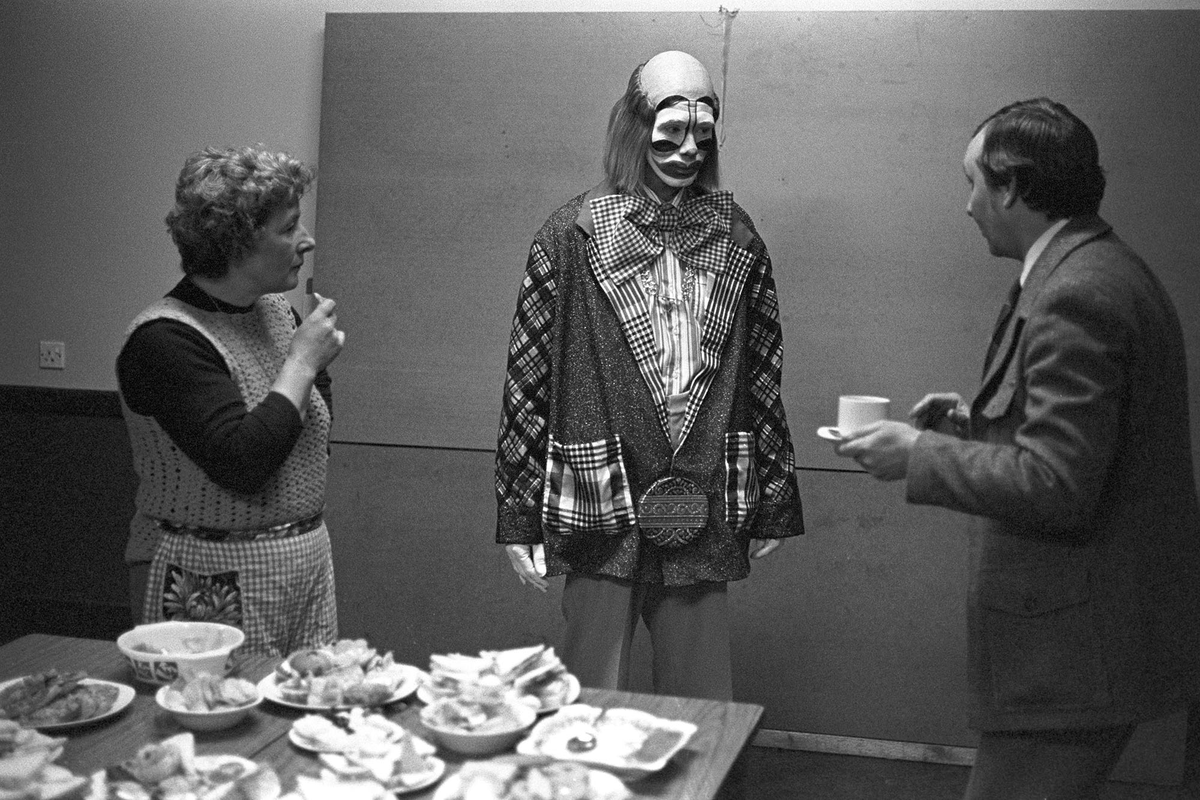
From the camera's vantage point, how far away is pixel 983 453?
1818 mm

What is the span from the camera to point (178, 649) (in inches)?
74.0

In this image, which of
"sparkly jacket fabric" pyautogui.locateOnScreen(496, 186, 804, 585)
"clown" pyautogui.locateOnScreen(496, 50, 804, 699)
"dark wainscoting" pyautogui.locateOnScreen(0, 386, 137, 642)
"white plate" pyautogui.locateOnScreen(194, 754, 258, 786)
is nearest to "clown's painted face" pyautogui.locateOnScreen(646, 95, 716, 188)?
"clown" pyautogui.locateOnScreen(496, 50, 804, 699)

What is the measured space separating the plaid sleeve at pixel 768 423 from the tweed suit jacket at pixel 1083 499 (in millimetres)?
736

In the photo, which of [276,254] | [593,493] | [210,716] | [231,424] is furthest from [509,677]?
[276,254]

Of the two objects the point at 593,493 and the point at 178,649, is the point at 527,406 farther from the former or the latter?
the point at 178,649

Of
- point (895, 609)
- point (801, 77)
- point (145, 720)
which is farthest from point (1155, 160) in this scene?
point (145, 720)

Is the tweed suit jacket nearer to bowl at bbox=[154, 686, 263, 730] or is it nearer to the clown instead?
the clown

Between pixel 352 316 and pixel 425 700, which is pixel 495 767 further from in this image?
pixel 352 316

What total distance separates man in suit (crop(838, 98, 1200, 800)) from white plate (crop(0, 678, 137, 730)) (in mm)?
1131

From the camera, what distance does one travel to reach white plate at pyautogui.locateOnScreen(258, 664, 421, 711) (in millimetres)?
1687

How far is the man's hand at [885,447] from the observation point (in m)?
1.92

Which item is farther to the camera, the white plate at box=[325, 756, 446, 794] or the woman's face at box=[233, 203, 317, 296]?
the woman's face at box=[233, 203, 317, 296]

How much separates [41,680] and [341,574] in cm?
212

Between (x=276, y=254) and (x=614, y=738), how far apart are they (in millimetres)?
1086
